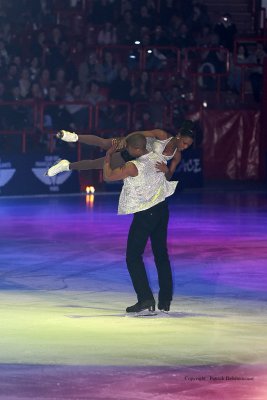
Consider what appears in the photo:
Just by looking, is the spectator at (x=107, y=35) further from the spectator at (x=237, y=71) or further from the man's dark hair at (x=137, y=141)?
the man's dark hair at (x=137, y=141)

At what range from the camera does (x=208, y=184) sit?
34.7 meters

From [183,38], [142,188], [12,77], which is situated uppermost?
[183,38]

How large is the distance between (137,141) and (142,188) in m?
0.55

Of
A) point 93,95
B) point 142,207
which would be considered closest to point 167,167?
point 142,207

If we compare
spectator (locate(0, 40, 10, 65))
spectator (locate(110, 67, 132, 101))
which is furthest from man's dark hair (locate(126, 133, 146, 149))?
spectator (locate(110, 67, 132, 101))

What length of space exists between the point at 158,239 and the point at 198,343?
2048 millimetres

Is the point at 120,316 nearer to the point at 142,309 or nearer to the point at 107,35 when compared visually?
the point at 142,309

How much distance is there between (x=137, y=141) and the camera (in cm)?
1239

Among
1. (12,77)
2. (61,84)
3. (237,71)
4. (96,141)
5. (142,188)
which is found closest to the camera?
(142,188)

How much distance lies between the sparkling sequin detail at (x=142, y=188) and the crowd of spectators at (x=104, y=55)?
59.3ft

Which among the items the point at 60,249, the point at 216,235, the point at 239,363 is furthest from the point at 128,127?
the point at 239,363

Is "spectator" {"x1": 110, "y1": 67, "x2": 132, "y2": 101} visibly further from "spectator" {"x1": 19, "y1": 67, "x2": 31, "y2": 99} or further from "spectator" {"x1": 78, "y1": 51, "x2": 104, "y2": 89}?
"spectator" {"x1": 19, "y1": 67, "x2": 31, "y2": 99}

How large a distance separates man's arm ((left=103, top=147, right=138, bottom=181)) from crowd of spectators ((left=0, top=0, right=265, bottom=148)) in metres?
18.2

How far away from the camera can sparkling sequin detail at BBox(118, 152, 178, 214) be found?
12641mm
